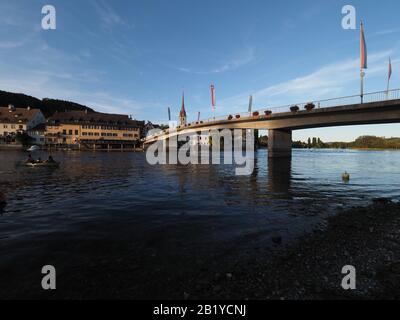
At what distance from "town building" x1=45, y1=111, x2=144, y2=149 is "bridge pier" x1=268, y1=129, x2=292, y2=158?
87511 millimetres

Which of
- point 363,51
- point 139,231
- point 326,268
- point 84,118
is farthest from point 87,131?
point 326,268

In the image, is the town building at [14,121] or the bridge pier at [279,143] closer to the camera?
the bridge pier at [279,143]

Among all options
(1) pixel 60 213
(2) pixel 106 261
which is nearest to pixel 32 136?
(1) pixel 60 213

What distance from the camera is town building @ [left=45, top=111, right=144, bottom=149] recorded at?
375ft

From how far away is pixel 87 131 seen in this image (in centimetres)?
11750

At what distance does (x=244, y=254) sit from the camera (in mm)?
8188

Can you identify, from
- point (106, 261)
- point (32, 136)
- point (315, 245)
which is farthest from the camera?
point (32, 136)

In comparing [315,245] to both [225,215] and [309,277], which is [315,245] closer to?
[309,277]

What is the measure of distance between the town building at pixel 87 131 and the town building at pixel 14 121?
454 inches

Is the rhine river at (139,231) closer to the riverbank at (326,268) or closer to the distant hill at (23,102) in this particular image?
the riverbank at (326,268)

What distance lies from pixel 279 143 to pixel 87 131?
324ft

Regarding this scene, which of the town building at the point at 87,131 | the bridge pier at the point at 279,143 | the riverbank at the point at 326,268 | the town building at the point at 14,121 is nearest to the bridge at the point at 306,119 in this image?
the bridge pier at the point at 279,143

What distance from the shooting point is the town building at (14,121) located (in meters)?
112

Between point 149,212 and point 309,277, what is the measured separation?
943cm
